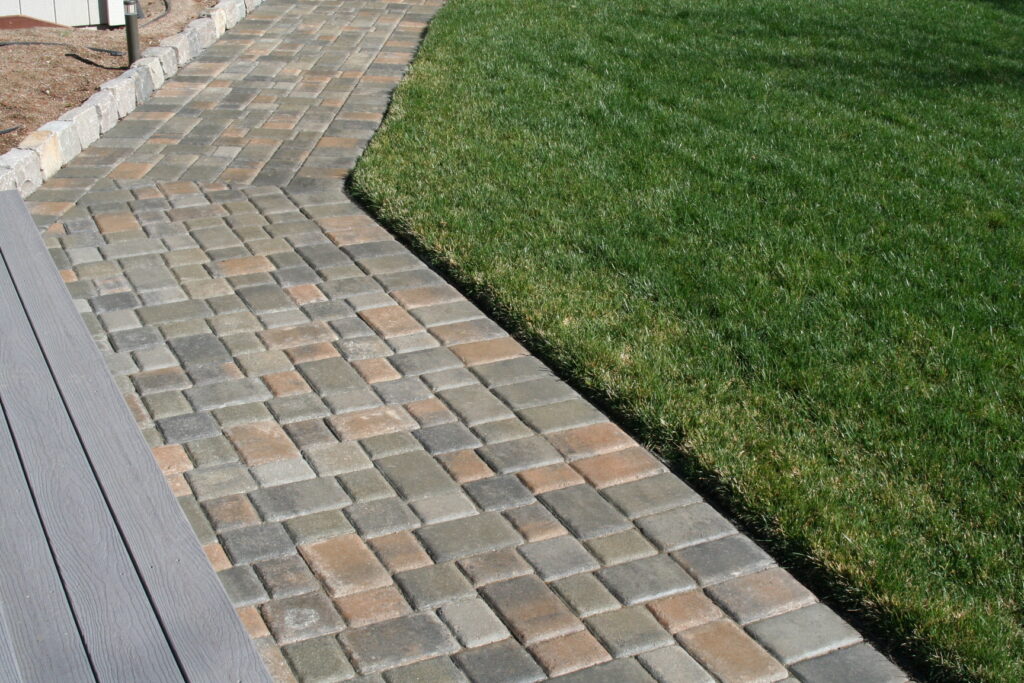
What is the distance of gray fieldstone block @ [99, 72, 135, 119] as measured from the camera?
21.8 feet

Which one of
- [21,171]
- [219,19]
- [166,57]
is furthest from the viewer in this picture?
[219,19]

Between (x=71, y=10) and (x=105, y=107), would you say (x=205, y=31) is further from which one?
(x=105, y=107)

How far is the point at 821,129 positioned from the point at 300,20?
4.40 m

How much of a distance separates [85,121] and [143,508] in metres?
4.51

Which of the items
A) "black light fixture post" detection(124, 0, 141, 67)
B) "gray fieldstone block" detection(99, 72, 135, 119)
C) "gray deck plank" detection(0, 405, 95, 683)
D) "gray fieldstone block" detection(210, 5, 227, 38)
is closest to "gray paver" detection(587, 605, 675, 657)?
"gray deck plank" detection(0, 405, 95, 683)

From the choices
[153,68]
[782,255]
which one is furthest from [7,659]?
[153,68]

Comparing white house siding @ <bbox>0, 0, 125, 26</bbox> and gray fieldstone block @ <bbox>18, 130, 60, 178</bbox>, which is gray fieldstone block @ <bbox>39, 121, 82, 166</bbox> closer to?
gray fieldstone block @ <bbox>18, 130, 60, 178</bbox>

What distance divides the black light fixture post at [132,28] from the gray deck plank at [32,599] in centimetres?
531

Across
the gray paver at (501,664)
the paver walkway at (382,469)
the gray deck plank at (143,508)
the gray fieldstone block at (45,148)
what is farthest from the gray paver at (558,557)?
the gray fieldstone block at (45,148)

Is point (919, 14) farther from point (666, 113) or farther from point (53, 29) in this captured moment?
point (53, 29)

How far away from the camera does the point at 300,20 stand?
8992mm

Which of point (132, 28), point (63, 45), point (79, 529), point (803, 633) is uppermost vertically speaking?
point (79, 529)

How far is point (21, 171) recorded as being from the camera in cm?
553

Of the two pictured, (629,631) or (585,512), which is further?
(585,512)
